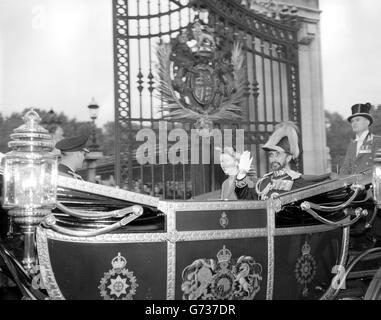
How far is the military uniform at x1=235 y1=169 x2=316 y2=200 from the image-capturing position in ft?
10.3

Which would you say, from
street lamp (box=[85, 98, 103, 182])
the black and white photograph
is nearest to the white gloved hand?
the black and white photograph

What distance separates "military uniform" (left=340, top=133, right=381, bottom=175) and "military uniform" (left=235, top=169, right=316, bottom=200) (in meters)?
0.69

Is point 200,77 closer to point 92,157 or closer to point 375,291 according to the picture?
point 92,157

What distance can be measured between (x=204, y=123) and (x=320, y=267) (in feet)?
8.37

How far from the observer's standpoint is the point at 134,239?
226 centimetres

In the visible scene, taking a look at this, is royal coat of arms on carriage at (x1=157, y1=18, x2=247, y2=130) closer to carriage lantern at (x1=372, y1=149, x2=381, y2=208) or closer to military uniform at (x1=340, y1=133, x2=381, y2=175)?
military uniform at (x1=340, y1=133, x2=381, y2=175)

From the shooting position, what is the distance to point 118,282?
222 centimetres

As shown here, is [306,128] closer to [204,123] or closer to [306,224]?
[204,123]

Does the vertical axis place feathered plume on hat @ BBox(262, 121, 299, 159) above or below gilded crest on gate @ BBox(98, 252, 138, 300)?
above

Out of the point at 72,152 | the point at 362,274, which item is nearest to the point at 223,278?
the point at 362,274

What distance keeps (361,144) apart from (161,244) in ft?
7.73

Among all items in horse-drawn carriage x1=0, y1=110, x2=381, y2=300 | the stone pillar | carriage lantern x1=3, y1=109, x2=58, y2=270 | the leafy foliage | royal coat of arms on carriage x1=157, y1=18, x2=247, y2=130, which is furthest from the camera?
the leafy foliage

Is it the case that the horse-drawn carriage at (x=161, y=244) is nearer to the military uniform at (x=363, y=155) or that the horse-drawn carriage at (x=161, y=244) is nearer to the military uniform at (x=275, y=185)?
the military uniform at (x=275, y=185)
